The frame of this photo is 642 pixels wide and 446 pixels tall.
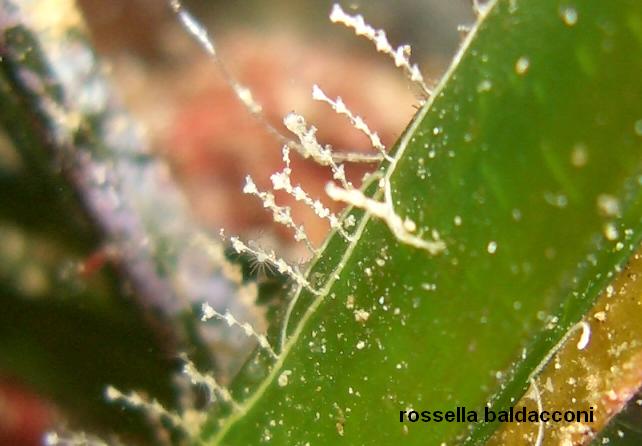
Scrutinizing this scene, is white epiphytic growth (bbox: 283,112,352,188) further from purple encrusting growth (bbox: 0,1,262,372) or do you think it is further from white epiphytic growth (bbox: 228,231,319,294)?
purple encrusting growth (bbox: 0,1,262,372)

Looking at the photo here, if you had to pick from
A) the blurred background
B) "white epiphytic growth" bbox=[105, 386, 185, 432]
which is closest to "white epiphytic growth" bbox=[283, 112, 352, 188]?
"white epiphytic growth" bbox=[105, 386, 185, 432]

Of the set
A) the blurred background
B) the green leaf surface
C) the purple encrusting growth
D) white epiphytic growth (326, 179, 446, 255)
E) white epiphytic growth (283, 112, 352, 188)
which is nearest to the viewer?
the green leaf surface

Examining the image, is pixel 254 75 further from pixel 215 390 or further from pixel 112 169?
pixel 215 390

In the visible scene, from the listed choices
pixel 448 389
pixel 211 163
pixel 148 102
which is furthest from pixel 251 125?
pixel 448 389

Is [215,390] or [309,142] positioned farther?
[215,390]

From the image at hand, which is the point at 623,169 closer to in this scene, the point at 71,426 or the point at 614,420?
the point at 614,420

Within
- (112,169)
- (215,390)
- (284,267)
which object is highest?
(112,169)

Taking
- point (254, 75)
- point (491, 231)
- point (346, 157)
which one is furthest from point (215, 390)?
point (254, 75)

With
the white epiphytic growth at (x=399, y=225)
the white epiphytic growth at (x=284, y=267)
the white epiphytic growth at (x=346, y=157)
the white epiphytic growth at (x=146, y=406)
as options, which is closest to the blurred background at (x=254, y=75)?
the white epiphytic growth at (x=146, y=406)
